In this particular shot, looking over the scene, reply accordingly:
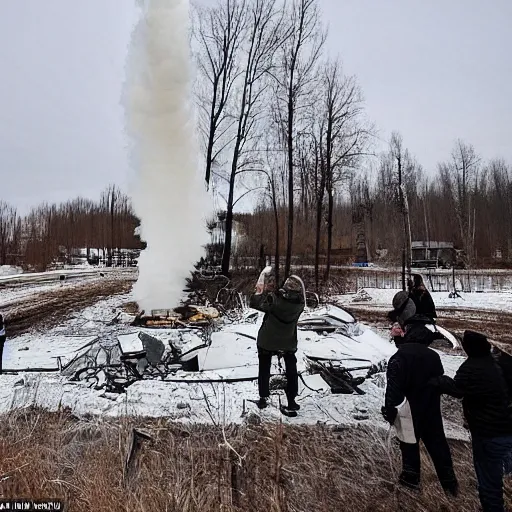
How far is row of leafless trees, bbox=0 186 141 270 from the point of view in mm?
41781

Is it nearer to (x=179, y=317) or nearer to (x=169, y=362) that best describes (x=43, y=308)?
(x=179, y=317)

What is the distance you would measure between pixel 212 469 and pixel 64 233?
59.0 m

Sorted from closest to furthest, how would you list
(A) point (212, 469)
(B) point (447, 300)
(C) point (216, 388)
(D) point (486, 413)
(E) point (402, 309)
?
(D) point (486, 413) → (A) point (212, 469) → (E) point (402, 309) → (C) point (216, 388) → (B) point (447, 300)

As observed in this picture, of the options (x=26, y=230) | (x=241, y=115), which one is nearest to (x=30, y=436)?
(x=241, y=115)

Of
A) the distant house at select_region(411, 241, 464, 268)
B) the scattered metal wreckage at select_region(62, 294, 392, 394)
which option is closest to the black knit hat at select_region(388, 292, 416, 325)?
the scattered metal wreckage at select_region(62, 294, 392, 394)

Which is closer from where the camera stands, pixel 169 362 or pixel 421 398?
pixel 421 398

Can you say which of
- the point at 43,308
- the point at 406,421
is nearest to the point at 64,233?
the point at 43,308

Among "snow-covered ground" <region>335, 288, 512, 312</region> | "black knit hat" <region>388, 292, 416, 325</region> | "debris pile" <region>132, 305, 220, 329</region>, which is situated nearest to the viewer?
"black knit hat" <region>388, 292, 416, 325</region>

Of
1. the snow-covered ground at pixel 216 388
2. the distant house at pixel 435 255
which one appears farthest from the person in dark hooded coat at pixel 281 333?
the distant house at pixel 435 255

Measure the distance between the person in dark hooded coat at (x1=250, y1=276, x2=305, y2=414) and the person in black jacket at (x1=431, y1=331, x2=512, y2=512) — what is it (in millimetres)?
2353

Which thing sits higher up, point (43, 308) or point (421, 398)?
point (421, 398)

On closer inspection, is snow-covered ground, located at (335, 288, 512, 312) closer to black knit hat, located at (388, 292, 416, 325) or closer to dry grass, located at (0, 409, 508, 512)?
black knit hat, located at (388, 292, 416, 325)

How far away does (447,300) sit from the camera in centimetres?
1827

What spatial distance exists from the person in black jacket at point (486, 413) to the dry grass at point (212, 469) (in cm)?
53
